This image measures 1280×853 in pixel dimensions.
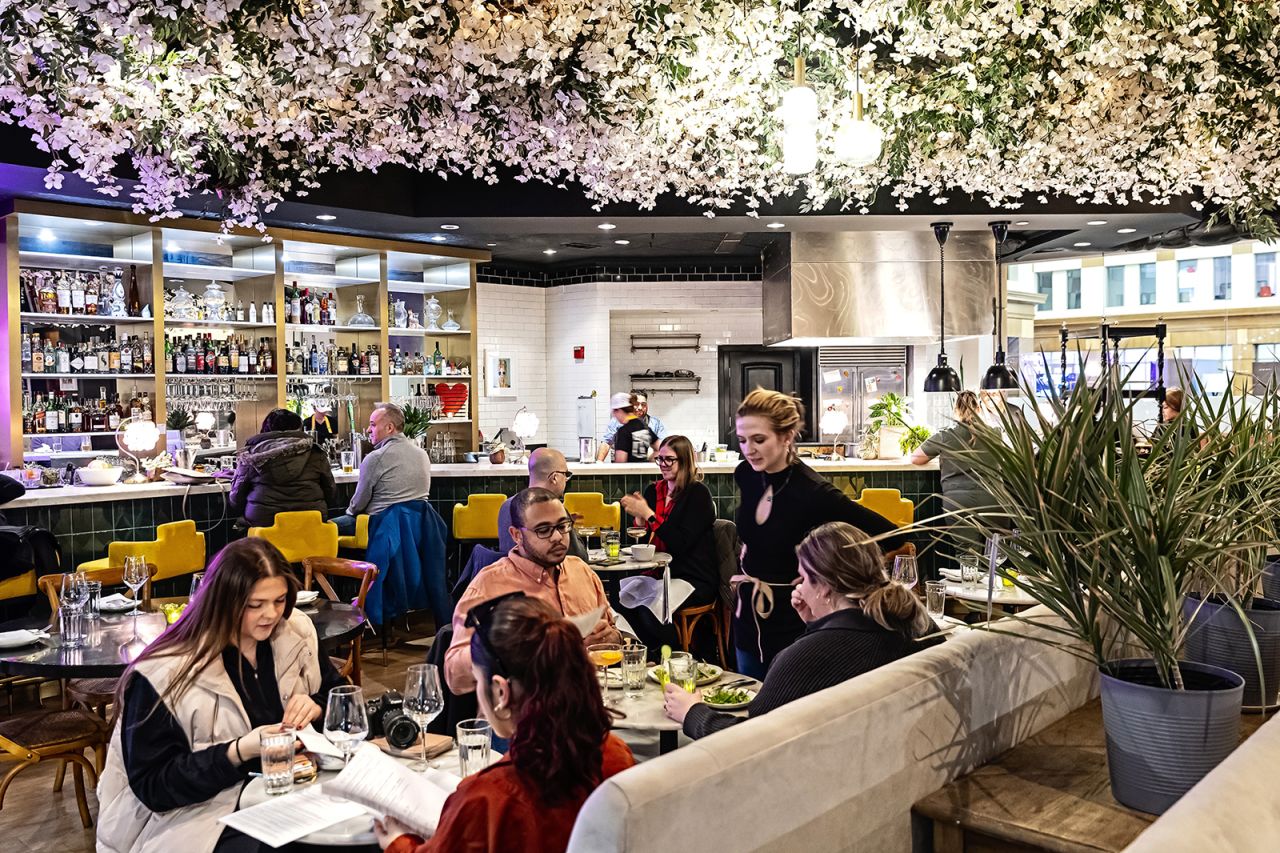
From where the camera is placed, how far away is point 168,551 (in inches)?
215

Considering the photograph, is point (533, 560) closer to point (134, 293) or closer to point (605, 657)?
point (605, 657)

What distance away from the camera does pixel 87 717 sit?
161 inches

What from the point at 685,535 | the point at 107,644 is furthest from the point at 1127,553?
the point at 685,535

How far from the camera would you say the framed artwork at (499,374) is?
12039 mm

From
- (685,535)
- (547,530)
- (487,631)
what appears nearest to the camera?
(487,631)

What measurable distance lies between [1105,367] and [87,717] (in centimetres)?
395

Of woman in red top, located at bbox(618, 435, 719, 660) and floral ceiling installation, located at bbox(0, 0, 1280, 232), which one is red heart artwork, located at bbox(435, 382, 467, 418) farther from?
woman in red top, located at bbox(618, 435, 719, 660)

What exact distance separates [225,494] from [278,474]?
0.75 meters

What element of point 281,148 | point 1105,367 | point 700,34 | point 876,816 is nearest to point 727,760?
point 876,816

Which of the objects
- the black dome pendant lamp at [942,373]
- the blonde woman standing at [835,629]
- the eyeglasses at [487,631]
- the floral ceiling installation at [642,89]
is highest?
the floral ceiling installation at [642,89]

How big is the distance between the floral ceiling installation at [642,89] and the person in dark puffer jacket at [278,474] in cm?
149

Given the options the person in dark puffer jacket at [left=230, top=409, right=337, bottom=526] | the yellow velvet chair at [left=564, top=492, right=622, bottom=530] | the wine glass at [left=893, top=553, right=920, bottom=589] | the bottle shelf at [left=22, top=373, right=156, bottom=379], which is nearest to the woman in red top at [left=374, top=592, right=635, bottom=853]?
the wine glass at [left=893, top=553, right=920, bottom=589]

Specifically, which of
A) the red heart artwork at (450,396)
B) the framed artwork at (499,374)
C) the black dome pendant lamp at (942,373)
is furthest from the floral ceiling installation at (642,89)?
the framed artwork at (499,374)

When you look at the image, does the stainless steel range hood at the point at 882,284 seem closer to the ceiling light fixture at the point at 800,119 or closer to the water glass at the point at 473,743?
the ceiling light fixture at the point at 800,119
